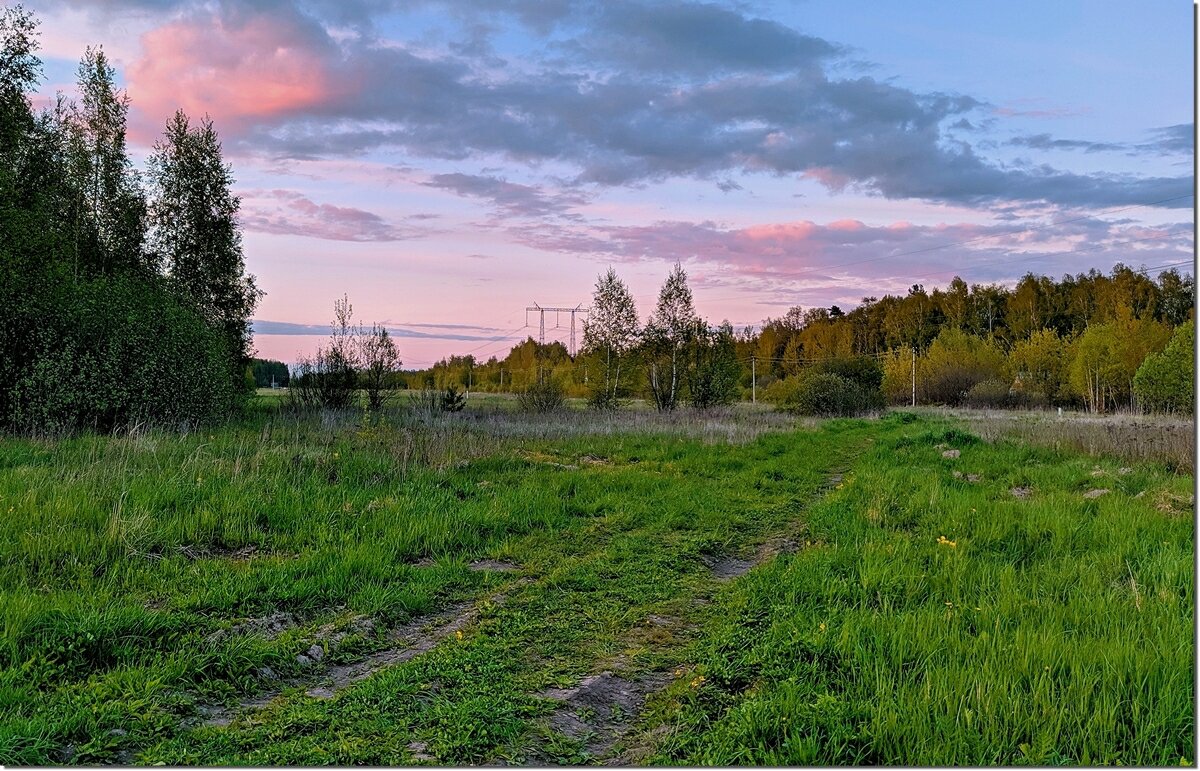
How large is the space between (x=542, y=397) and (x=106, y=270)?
1927cm

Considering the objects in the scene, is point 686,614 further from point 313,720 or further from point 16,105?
point 16,105

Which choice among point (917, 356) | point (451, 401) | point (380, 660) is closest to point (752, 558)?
point (380, 660)

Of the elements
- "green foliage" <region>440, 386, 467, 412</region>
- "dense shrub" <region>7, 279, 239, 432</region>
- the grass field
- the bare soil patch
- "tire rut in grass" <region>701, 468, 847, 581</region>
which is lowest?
"tire rut in grass" <region>701, 468, 847, 581</region>

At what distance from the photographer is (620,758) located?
3.38 meters

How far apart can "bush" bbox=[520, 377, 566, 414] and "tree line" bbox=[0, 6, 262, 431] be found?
42.2 ft

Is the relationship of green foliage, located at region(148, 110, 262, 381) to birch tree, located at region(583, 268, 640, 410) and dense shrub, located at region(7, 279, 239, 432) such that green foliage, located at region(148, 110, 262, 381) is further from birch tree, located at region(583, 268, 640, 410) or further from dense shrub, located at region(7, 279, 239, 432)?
birch tree, located at region(583, 268, 640, 410)

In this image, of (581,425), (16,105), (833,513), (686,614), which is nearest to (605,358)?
(581,425)

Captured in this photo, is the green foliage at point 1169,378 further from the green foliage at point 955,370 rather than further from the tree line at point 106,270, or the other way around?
the tree line at point 106,270

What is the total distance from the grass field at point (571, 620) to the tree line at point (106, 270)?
7.48 meters

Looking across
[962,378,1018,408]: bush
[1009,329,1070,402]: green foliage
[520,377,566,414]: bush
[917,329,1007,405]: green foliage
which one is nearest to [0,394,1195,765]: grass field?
[520,377,566,414]: bush

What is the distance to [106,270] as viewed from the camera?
1059 inches

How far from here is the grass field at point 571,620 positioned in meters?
3.42

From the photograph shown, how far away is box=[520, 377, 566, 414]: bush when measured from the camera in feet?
103

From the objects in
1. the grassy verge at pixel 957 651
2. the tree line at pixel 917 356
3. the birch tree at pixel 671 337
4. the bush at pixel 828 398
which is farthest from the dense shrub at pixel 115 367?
the bush at pixel 828 398
